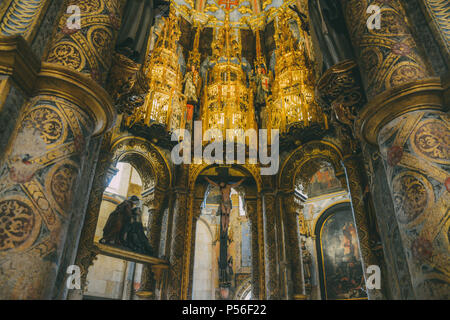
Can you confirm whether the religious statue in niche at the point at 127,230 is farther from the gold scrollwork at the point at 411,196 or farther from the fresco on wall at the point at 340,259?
the fresco on wall at the point at 340,259

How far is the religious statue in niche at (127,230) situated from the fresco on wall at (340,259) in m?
7.92

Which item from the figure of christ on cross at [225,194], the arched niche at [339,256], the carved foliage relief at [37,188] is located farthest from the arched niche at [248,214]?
the carved foliage relief at [37,188]

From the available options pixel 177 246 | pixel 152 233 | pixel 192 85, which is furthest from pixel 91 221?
pixel 192 85

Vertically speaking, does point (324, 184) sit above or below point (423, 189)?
above

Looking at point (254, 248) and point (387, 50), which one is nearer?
point (387, 50)

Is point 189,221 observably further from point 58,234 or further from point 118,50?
point 58,234

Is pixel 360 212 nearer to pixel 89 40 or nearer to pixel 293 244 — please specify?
pixel 293 244

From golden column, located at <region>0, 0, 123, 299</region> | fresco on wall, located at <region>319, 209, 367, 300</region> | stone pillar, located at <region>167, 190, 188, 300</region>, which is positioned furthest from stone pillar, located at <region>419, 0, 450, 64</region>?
fresco on wall, located at <region>319, 209, 367, 300</region>

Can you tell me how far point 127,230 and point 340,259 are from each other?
30.0ft

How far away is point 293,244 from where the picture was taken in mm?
10148

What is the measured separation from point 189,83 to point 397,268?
34.0ft

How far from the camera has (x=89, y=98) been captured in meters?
3.63

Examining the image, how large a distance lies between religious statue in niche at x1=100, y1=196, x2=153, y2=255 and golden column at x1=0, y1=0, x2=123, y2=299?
522 cm

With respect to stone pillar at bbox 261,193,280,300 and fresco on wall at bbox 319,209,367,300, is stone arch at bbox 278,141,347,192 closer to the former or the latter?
stone pillar at bbox 261,193,280,300
